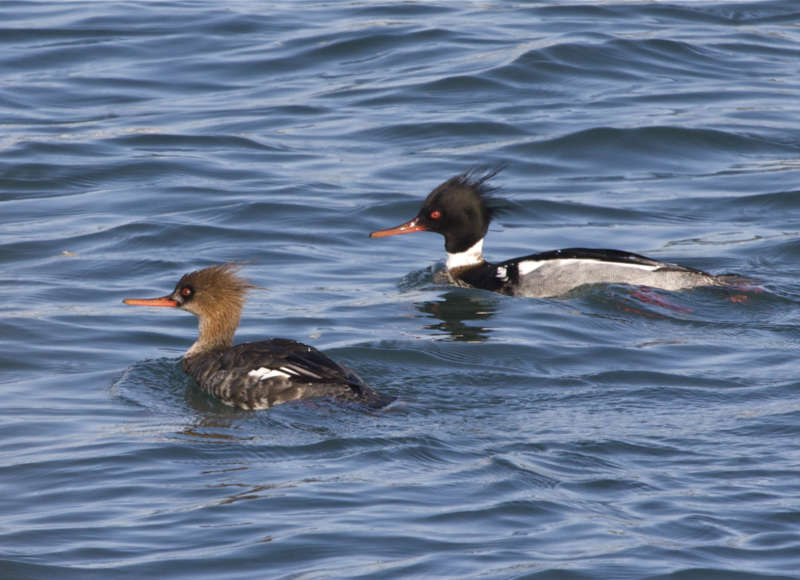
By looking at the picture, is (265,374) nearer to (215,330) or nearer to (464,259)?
(215,330)

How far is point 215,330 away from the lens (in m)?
8.70

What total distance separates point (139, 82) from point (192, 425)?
9.69m

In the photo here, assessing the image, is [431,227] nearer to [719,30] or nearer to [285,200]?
[285,200]

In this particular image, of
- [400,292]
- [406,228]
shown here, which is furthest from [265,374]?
[406,228]

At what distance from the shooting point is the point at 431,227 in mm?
11625

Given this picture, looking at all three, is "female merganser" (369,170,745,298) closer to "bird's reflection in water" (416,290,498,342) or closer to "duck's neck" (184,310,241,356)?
"bird's reflection in water" (416,290,498,342)

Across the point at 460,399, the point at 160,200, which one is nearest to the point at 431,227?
the point at 160,200

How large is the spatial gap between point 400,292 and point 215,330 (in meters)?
2.36

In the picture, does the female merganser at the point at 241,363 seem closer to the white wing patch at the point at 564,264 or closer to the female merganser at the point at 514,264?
the female merganser at the point at 514,264

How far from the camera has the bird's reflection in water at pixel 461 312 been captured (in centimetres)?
978

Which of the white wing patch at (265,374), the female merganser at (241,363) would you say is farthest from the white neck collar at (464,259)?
the white wing patch at (265,374)

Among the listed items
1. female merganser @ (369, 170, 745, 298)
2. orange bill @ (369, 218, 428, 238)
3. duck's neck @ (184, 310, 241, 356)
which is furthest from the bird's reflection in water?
duck's neck @ (184, 310, 241, 356)

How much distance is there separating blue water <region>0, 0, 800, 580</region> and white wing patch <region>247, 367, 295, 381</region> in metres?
0.20

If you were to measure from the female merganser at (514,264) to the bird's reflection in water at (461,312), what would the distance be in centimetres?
20
